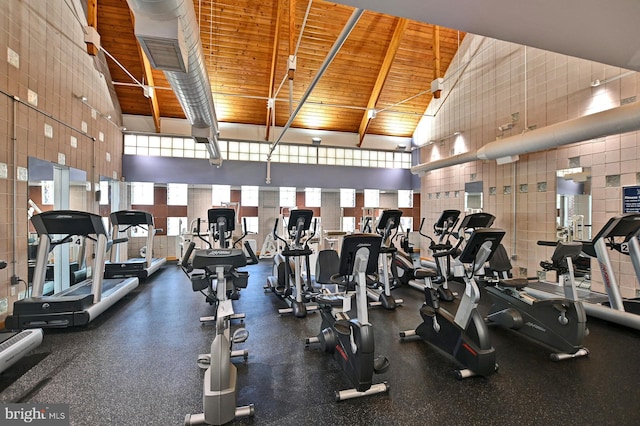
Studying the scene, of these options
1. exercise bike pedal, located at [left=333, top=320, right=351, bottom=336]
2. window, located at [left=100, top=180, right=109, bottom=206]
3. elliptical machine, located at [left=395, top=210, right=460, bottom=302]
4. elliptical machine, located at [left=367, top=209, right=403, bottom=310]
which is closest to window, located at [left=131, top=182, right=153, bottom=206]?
window, located at [left=100, top=180, right=109, bottom=206]

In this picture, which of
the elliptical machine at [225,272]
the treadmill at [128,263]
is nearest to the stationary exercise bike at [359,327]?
the elliptical machine at [225,272]

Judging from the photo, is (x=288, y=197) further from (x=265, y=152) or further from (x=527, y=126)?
(x=527, y=126)

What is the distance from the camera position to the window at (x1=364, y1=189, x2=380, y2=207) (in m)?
10.8

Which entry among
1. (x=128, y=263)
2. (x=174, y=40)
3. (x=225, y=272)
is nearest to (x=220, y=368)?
(x=225, y=272)

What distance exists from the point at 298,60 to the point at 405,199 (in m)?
6.11

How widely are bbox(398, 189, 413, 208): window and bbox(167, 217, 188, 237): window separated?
24.7ft

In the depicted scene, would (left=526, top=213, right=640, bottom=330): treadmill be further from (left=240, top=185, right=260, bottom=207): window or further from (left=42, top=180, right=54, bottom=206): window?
(left=42, top=180, right=54, bottom=206): window

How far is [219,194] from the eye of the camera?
963 cm

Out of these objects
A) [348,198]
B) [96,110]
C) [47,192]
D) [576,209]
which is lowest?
[576,209]

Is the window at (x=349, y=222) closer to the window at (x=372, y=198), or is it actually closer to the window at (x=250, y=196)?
the window at (x=372, y=198)

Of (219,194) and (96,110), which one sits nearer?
(96,110)

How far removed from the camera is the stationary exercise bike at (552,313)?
119 inches

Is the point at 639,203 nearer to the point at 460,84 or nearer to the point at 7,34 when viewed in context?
the point at 460,84

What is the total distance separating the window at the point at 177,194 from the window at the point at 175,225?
472 millimetres
